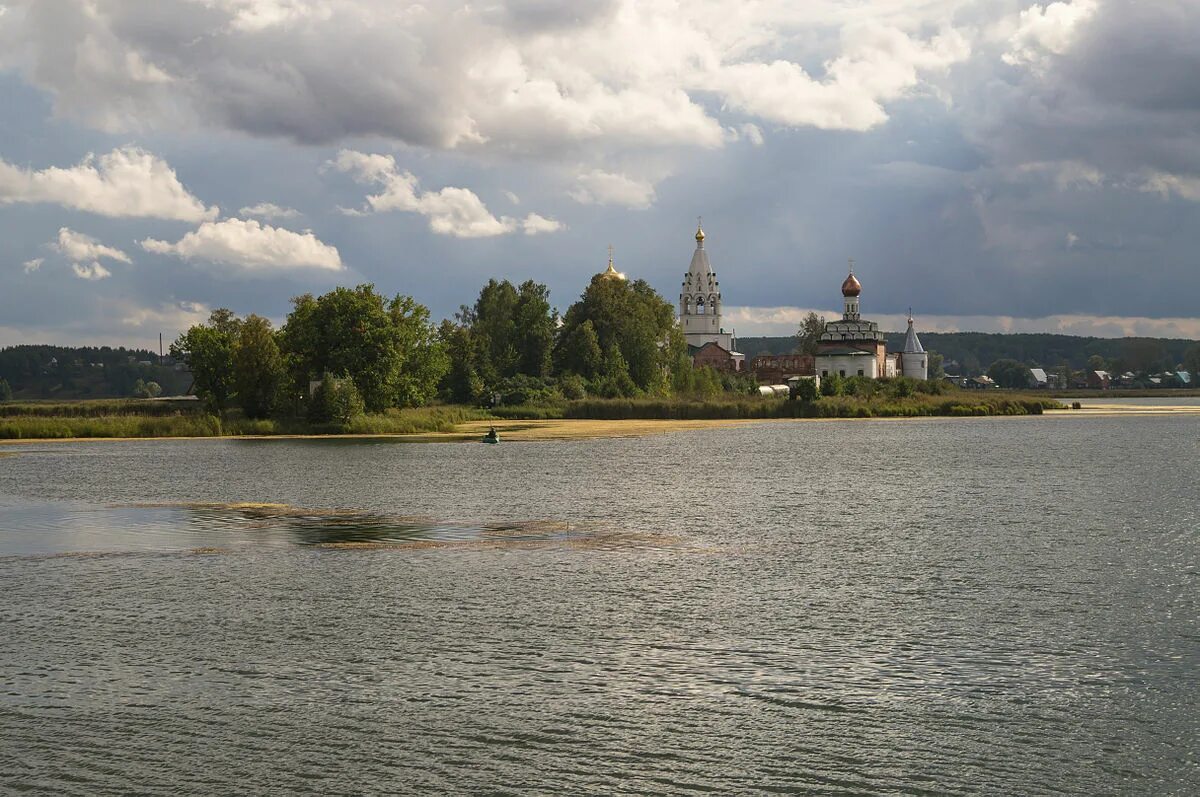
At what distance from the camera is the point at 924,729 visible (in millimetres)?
13516

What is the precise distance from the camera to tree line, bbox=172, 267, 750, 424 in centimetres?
8444

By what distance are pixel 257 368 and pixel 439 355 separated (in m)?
18.1

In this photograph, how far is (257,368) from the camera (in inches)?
3297

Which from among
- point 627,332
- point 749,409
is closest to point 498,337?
point 627,332

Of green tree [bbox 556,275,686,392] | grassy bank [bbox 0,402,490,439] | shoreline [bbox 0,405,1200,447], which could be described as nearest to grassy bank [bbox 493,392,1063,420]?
shoreline [bbox 0,405,1200,447]

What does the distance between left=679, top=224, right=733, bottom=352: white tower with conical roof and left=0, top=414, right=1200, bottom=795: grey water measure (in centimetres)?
14923

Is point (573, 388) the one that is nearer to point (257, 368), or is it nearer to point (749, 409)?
point (749, 409)

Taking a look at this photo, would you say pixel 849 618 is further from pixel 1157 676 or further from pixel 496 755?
pixel 496 755

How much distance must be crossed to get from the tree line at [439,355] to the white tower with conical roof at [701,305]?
34.1m

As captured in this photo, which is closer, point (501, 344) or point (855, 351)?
point (501, 344)

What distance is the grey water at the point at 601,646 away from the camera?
495 inches

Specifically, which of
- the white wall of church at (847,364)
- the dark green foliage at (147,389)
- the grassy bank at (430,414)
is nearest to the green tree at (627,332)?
the grassy bank at (430,414)

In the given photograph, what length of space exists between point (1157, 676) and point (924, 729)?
13.0 ft

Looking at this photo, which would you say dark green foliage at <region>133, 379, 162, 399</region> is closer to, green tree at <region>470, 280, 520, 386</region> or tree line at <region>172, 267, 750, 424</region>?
tree line at <region>172, 267, 750, 424</region>
